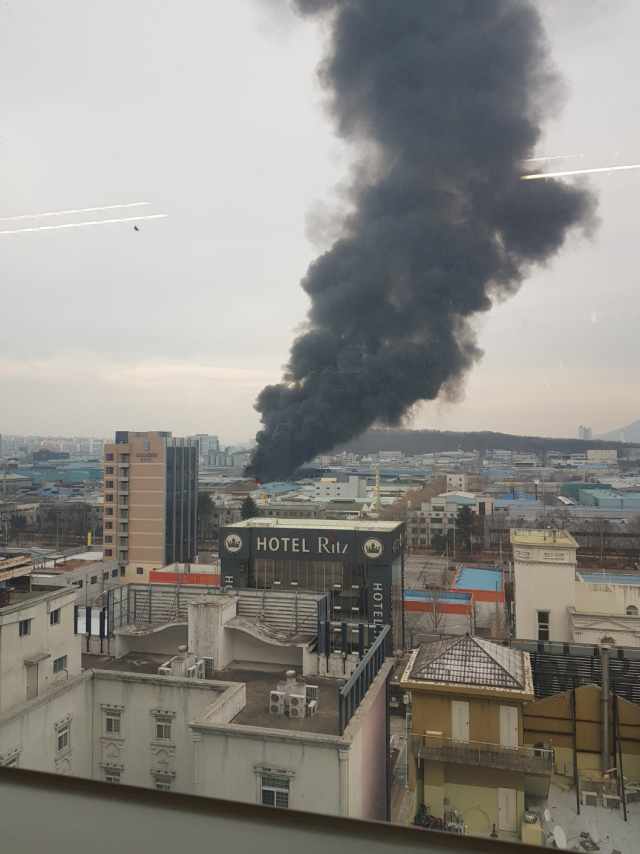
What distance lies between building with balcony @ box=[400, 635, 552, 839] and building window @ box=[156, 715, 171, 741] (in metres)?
1.42

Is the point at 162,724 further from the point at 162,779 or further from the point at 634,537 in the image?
the point at 634,537

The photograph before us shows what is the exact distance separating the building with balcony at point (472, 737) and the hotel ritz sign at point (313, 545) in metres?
3.23

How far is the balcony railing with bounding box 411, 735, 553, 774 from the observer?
9.61 feet

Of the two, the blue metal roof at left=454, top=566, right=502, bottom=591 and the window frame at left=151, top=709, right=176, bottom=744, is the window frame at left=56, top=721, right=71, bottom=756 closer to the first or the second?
the window frame at left=151, top=709, right=176, bottom=744

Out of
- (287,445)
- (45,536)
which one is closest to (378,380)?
(287,445)

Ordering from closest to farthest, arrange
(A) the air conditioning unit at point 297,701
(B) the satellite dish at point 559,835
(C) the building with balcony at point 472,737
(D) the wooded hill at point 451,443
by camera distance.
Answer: (B) the satellite dish at point 559,835 < (C) the building with balcony at point 472,737 < (A) the air conditioning unit at point 297,701 < (D) the wooded hill at point 451,443

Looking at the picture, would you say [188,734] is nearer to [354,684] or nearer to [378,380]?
[354,684]

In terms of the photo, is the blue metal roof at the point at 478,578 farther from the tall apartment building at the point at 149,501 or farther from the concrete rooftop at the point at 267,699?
the concrete rooftop at the point at 267,699

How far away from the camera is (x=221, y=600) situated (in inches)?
179

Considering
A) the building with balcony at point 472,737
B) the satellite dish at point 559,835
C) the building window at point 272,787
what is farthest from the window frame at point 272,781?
the satellite dish at point 559,835

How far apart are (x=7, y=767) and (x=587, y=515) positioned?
11.2 metres

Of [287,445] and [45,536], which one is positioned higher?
[287,445]

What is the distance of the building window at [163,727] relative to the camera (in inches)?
135

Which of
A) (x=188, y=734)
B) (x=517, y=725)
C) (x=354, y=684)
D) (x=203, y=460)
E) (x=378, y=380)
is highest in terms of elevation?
(x=378, y=380)
